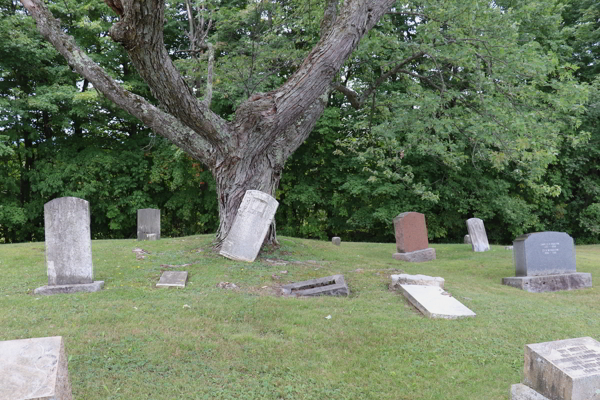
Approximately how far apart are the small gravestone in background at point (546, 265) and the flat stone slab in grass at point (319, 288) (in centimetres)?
360

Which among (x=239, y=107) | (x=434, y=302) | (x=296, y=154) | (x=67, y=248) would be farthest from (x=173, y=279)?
(x=296, y=154)

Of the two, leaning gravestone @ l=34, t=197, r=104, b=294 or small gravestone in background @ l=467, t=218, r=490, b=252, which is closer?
leaning gravestone @ l=34, t=197, r=104, b=294

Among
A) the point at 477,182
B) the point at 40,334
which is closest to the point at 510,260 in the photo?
the point at 477,182

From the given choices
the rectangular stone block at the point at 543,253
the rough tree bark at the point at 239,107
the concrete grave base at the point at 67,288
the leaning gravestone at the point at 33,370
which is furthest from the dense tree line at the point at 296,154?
the leaning gravestone at the point at 33,370

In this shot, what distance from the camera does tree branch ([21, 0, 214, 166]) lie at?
7258mm

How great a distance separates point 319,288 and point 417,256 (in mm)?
5523

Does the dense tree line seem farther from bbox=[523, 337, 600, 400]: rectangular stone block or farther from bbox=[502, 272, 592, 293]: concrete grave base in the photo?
bbox=[523, 337, 600, 400]: rectangular stone block

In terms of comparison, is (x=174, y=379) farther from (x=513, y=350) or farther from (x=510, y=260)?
(x=510, y=260)

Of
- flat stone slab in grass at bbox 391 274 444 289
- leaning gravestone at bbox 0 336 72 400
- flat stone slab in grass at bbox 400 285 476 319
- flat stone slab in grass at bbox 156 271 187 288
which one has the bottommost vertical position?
flat stone slab in grass at bbox 400 285 476 319

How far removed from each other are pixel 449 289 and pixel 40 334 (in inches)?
223

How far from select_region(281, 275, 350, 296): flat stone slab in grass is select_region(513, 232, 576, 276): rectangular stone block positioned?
12.0ft

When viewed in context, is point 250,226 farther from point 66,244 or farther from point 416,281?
point 416,281

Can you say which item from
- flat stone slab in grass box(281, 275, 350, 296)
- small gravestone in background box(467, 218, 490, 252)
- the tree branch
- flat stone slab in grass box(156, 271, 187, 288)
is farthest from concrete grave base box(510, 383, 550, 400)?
small gravestone in background box(467, 218, 490, 252)

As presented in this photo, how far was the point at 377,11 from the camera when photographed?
8492 millimetres
